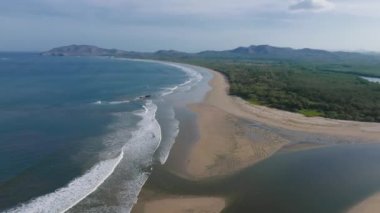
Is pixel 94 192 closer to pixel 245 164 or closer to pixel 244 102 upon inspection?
pixel 245 164

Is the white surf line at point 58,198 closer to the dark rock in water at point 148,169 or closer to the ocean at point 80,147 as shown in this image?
the ocean at point 80,147

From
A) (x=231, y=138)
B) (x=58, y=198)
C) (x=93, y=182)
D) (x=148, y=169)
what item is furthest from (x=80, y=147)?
(x=231, y=138)

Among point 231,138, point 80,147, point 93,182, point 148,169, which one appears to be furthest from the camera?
point 231,138

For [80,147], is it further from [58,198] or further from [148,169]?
[58,198]

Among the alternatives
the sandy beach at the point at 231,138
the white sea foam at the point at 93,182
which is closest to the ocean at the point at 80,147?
the white sea foam at the point at 93,182

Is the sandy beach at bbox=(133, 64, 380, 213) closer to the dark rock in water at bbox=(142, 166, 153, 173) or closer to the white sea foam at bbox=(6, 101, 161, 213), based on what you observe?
the dark rock in water at bbox=(142, 166, 153, 173)

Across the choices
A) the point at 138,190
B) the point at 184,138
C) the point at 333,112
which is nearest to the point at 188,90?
the point at 333,112

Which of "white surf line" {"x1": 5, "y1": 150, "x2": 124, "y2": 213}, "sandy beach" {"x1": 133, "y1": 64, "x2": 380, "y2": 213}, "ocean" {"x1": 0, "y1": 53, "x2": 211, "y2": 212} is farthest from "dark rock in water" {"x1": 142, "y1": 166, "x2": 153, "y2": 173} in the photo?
"white surf line" {"x1": 5, "y1": 150, "x2": 124, "y2": 213}
